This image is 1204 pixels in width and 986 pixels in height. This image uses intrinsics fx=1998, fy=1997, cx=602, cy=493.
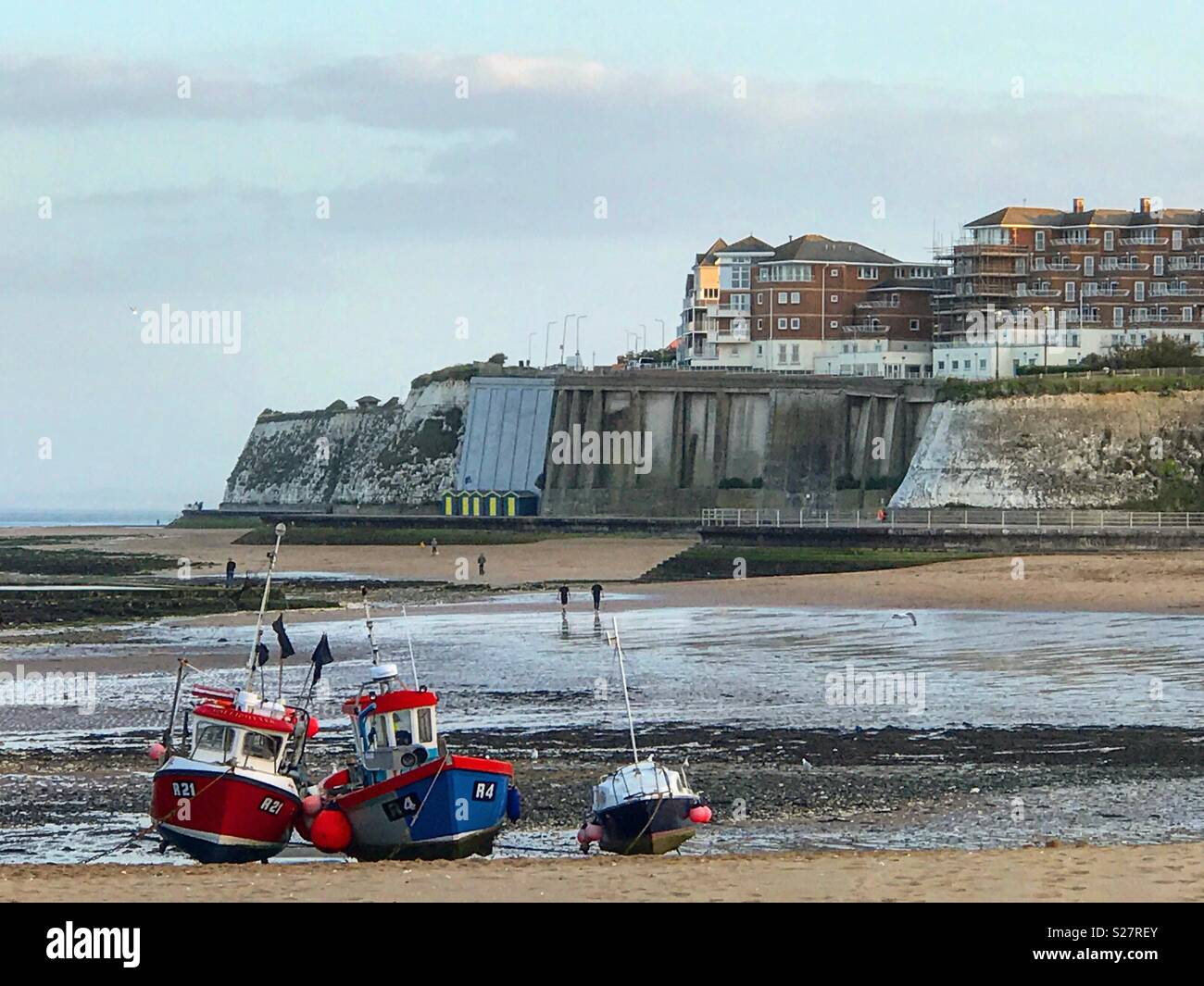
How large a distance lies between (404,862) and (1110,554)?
1856 inches

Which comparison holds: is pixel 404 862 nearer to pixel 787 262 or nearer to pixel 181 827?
pixel 181 827

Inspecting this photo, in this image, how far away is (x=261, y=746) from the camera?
21359 mm

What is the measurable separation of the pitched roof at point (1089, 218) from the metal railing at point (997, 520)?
125 ft

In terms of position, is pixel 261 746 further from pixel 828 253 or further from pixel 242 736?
pixel 828 253

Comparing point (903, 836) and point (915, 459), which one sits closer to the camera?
point (903, 836)

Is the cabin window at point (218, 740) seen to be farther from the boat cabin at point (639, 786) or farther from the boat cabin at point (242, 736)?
the boat cabin at point (639, 786)

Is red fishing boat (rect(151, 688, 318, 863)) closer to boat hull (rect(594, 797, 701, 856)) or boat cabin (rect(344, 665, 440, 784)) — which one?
boat cabin (rect(344, 665, 440, 784))

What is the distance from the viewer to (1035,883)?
16.0 metres

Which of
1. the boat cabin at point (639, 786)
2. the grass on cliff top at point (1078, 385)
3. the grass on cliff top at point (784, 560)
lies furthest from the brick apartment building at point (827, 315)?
the boat cabin at point (639, 786)

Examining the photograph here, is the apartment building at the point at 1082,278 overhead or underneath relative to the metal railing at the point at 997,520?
overhead

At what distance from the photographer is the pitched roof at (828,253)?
12000 centimetres
